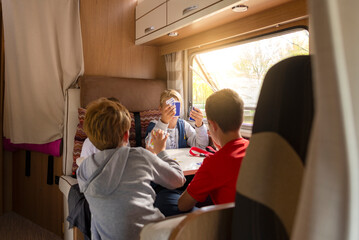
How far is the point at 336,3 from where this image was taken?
0.42 metres

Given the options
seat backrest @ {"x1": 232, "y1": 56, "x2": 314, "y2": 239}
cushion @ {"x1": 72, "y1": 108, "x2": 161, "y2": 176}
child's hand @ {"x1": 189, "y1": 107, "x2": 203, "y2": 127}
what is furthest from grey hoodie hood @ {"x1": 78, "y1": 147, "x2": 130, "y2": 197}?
child's hand @ {"x1": 189, "y1": 107, "x2": 203, "y2": 127}

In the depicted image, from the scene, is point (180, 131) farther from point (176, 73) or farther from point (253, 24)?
point (253, 24)

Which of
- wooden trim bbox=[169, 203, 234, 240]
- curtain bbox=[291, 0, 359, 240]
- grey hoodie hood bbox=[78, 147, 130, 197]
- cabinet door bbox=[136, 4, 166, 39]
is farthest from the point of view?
cabinet door bbox=[136, 4, 166, 39]

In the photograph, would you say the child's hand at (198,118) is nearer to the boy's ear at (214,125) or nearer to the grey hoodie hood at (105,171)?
the boy's ear at (214,125)

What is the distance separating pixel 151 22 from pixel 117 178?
7.36ft

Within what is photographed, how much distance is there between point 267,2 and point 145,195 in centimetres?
166

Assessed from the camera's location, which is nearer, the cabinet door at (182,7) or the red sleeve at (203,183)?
the red sleeve at (203,183)

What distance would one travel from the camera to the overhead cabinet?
7.09ft

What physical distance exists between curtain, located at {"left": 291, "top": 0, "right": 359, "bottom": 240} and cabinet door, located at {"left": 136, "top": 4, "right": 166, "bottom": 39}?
2518 mm

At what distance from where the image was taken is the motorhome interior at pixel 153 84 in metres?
0.66

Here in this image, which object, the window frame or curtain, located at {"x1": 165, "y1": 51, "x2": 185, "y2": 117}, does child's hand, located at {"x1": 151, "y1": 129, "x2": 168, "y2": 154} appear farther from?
curtain, located at {"x1": 165, "y1": 51, "x2": 185, "y2": 117}

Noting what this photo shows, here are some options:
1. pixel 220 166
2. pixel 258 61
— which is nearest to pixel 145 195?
pixel 220 166

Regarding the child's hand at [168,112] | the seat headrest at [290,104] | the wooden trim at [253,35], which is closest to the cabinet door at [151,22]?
the wooden trim at [253,35]

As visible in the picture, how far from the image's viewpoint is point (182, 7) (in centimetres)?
246
